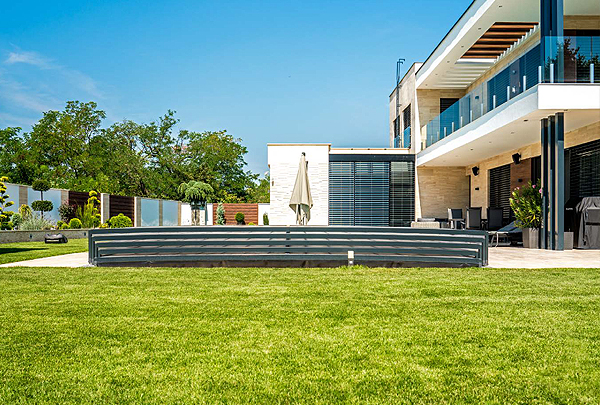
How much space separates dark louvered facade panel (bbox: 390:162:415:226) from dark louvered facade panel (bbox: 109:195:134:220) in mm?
13552

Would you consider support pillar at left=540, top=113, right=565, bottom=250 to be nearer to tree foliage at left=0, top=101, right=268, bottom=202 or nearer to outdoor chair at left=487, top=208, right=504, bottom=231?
outdoor chair at left=487, top=208, right=504, bottom=231

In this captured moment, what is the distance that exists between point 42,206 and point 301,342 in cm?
1785

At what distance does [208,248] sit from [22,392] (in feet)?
18.4

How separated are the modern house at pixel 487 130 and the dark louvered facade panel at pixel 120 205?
27.5 feet

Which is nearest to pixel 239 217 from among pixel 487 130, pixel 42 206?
pixel 42 206

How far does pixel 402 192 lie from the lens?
21.3m

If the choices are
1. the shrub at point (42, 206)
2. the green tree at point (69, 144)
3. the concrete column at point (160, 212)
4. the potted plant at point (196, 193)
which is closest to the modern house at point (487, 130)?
the potted plant at point (196, 193)

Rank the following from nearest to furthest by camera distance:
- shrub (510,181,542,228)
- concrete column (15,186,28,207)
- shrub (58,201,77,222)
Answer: shrub (510,181,542,228), concrete column (15,186,28,207), shrub (58,201,77,222)

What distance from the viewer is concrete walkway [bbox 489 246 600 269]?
Result: 323 inches

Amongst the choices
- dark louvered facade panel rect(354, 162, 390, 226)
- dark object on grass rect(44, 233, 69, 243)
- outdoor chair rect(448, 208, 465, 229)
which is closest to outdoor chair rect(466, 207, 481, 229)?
outdoor chair rect(448, 208, 465, 229)

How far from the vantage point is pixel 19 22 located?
34.9 metres

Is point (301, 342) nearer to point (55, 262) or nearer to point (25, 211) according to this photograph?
point (55, 262)

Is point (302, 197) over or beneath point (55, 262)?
over

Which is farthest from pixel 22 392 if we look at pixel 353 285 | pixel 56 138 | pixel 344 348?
pixel 56 138
